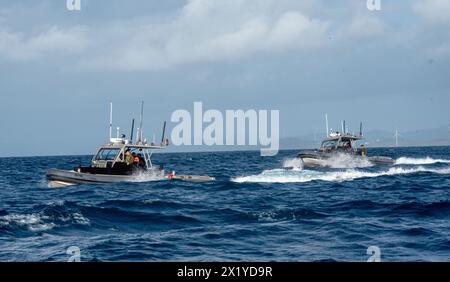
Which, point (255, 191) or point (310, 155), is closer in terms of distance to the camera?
point (255, 191)

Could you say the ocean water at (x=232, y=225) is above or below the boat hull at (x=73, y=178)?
below

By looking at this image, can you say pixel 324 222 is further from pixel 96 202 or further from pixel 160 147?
pixel 160 147

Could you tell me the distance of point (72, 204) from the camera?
22.4 meters

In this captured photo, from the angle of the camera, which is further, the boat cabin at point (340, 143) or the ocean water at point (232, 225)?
the boat cabin at point (340, 143)

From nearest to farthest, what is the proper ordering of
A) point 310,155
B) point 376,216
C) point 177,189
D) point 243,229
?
point 243,229
point 376,216
point 177,189
point 310,155
